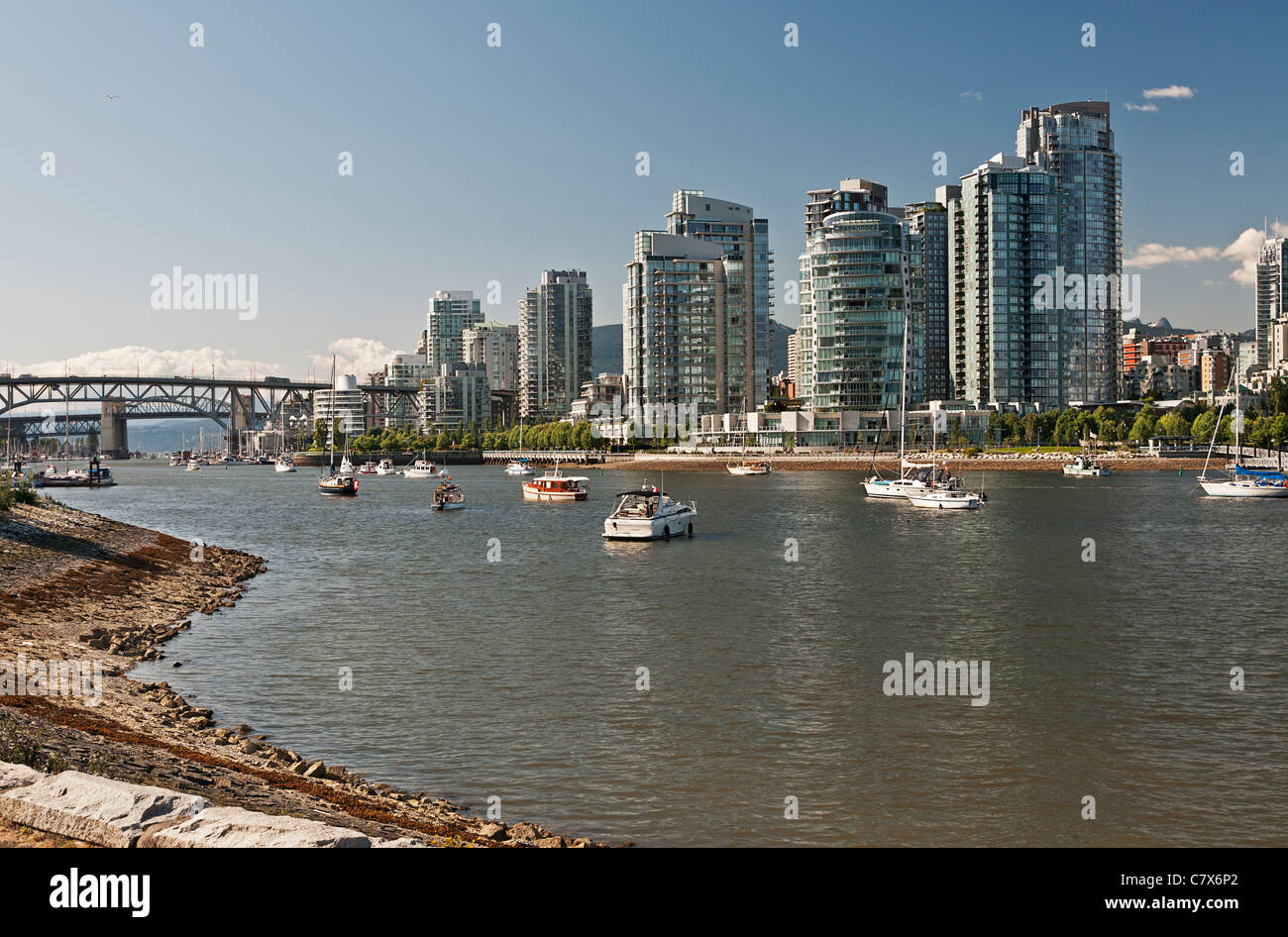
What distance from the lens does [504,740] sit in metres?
22.8

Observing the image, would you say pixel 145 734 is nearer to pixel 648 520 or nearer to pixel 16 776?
pixel 16 776

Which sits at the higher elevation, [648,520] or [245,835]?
[245,835]

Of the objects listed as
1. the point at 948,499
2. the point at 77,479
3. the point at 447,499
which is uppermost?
the point at 77,479

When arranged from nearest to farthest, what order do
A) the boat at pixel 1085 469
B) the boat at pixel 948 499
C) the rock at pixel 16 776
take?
the rock at pixel 16 776
the boat at pixel 948 499
the boat at pixel 1085 469

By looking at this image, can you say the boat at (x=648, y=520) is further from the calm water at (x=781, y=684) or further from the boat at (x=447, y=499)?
the boat at (x=447, y=499)

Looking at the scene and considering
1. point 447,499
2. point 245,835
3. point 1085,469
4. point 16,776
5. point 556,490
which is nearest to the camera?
point 245,835

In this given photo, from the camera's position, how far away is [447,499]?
351ft

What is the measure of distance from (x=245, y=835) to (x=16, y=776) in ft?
13.1

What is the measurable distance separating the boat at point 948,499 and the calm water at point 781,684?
3211 cm

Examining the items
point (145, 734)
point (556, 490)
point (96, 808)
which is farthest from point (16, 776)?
point (556, 490)

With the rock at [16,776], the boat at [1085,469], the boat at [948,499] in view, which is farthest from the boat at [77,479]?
the boat at [1085,469]

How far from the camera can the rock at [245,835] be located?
10.1 metres

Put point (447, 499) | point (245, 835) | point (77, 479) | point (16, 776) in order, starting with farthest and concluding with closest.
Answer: point (77, 479) < point (447, 499) < point (16, 776) < point (245, 835)
